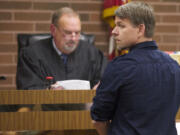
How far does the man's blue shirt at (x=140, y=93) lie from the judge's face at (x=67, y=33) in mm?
1348

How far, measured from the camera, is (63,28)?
7.93 ft

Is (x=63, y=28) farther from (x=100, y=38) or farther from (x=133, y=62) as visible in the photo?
(x=133, y=62)

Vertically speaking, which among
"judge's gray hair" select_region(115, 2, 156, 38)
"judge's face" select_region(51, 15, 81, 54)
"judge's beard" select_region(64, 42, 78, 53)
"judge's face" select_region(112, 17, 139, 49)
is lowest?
"judge's beard" select_region(64, 42, 78, 53)

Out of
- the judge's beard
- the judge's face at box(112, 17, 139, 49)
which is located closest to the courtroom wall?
the judge's beard

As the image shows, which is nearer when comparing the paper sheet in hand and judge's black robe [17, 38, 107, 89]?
the paper sheet in hand

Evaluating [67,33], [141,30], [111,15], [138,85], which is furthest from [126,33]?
[111,15]

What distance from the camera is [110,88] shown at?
103 centimetres

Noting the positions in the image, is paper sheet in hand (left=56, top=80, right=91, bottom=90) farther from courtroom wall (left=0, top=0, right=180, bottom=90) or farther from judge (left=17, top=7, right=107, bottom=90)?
courtroom wall (left=0, top=0, right=180, bottom=90)

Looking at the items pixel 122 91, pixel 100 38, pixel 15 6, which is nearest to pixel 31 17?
pixel 15 6

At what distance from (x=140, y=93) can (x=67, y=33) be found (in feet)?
4.85

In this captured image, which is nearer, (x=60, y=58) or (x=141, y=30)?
(x=141, y=30)

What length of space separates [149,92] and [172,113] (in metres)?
0.14

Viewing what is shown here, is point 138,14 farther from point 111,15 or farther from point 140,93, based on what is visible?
point 111,15

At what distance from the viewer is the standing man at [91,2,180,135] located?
1014 millimetres
